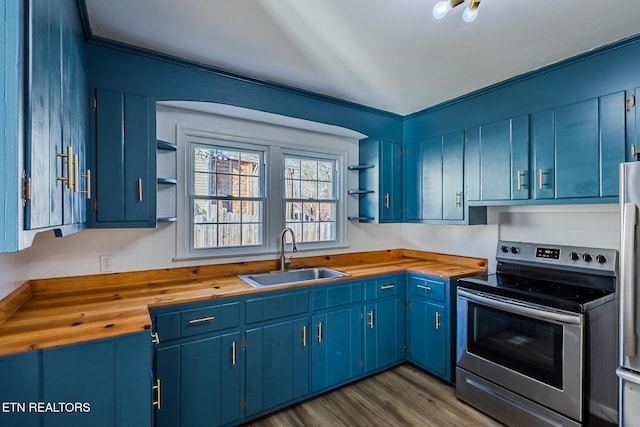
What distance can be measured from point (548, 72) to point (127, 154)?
2.99 metres

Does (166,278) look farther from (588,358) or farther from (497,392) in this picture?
(588,358)

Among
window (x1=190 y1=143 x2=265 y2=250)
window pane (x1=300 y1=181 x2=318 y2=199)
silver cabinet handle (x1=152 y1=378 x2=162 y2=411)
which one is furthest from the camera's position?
window pane (x1=300 y1=181 x2=318 y2=199)

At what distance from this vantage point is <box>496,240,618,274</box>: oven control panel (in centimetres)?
213

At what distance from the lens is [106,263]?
2.17 metres

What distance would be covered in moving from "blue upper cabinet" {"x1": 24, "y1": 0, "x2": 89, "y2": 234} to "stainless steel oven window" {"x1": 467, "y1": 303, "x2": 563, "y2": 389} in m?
2.57

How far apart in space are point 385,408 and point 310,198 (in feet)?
6.30

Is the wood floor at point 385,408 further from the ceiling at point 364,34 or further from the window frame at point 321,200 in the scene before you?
the ceiling at point 364,34

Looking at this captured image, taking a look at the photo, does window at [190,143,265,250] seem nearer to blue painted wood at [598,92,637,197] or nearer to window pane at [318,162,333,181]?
window pane at [318,162,333,181]

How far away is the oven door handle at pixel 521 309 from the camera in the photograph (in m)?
1.87

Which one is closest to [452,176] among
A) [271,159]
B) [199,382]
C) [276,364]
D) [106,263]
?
[271,159]

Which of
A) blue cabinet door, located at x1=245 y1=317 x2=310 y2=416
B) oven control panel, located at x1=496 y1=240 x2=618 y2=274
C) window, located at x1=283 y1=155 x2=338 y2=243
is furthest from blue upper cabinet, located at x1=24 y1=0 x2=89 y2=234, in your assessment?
oven control panel, located at x1=496 y1=240 x2=618 y2=274

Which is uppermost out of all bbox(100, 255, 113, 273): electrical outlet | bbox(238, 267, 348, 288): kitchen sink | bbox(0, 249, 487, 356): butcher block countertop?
bbox(100, 255, 113, 273): electrical outlet

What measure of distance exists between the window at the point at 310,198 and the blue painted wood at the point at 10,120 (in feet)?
7.38

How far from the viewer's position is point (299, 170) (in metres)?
3.14
